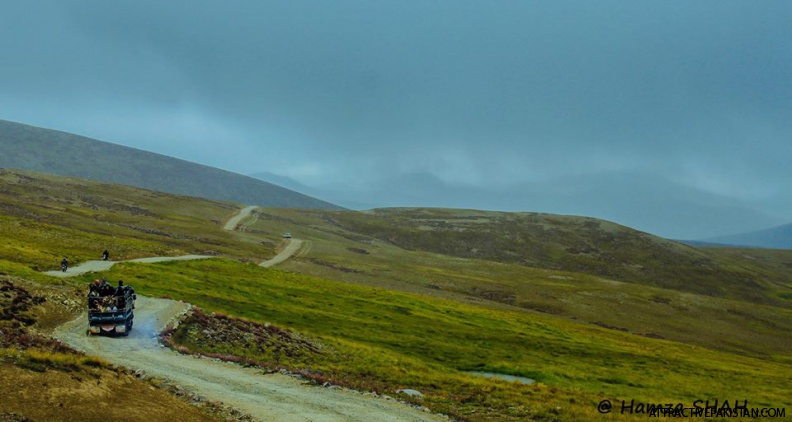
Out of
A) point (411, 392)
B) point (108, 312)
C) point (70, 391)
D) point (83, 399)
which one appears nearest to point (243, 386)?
point (83, 399)

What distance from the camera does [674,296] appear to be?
468ft

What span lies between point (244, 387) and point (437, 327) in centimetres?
4410

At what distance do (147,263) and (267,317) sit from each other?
2917cm

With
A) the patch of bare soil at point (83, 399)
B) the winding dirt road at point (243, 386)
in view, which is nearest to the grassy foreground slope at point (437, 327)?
the patch of bare soil at point (83, 399)

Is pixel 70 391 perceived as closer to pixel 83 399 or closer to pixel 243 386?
pixel 83 399

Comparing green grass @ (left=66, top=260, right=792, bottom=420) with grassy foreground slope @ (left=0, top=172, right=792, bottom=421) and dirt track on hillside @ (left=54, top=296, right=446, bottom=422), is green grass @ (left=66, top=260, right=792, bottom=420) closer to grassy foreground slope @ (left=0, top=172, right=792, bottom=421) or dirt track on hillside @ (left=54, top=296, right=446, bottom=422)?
grassy foreground slope @ (left=0, top=172, right=792, bottom=421)

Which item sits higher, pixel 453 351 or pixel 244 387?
pixel 244 387

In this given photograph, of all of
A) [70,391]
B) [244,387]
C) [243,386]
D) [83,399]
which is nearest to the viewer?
[83,399]

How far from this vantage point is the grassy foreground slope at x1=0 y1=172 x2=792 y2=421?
115 ft

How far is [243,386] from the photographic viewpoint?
25.9 metres

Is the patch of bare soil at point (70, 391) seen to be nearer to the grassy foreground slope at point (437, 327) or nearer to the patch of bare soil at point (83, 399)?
the patch of bare soil at point (83, 399)

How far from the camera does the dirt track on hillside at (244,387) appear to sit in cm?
2294

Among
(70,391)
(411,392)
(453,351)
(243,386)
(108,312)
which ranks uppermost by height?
(70,391)

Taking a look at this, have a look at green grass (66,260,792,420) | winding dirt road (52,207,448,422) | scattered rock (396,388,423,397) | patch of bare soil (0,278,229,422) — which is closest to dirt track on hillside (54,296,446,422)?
winding dirt road (52,207,448,422)
